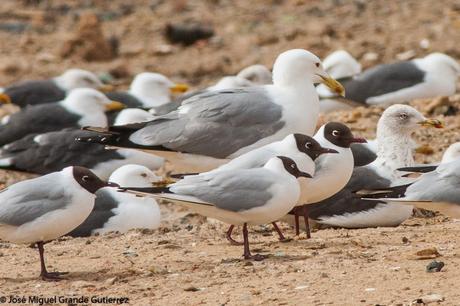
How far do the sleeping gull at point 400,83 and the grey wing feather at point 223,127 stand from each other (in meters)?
5.06

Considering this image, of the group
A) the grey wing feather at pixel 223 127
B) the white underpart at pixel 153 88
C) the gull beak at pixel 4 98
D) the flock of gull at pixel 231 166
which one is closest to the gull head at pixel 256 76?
the white underpart at pixel 153 88

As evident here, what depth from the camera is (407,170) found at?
949 cm

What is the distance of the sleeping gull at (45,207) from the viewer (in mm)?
8023

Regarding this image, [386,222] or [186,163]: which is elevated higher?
[186,163]

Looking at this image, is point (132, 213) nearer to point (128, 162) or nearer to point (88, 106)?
point (128, 162)

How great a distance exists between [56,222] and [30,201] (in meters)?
0.22

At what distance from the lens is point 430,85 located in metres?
15.1

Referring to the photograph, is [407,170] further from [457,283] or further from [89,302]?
[89,302]

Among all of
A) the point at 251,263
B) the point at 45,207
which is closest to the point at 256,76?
the point at 251,263

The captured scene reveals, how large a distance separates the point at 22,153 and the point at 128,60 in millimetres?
7298

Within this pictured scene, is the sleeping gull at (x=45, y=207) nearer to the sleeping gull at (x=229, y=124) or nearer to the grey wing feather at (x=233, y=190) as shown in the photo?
the grey wing feather at (x=233, y=190)

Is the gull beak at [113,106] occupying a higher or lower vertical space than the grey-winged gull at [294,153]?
higher

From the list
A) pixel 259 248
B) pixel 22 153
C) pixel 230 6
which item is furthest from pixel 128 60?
pixel 259 248

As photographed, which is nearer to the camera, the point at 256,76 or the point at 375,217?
the point at 375,217
